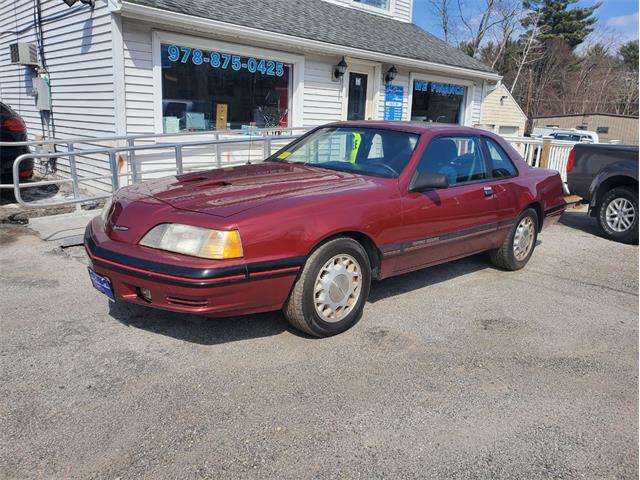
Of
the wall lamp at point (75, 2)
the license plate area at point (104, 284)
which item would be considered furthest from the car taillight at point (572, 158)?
the wall lamp at point (75, 2)

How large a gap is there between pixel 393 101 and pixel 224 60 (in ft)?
15.5

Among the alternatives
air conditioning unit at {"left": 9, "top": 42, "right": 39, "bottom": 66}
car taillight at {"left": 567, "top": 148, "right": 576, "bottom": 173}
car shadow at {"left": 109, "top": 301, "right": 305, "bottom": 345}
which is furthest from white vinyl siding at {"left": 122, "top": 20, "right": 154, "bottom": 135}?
car taillight at {"left": 567, "top": 148, "right": 576, "bottom": 173}

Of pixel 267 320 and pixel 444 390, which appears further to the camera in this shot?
A: pixel 267 320

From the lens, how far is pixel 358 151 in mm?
4598

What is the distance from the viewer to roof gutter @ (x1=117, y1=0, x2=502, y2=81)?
774 centimetres

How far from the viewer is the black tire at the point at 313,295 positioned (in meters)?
3.54

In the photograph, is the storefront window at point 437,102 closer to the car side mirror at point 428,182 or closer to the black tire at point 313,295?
the car side mirror at point 428,182

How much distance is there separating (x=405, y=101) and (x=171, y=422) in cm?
1136

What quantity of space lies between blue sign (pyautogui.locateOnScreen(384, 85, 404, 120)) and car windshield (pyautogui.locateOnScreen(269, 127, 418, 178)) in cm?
783

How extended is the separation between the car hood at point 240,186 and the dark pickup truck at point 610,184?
5.28 meters

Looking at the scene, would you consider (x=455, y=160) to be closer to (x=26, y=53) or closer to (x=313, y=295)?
(x=313, y=295)

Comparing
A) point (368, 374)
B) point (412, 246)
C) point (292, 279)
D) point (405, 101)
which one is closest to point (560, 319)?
point (412, 246)

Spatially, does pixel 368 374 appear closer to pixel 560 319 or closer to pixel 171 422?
pixel 171 422

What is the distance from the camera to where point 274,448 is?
2.57 meters
